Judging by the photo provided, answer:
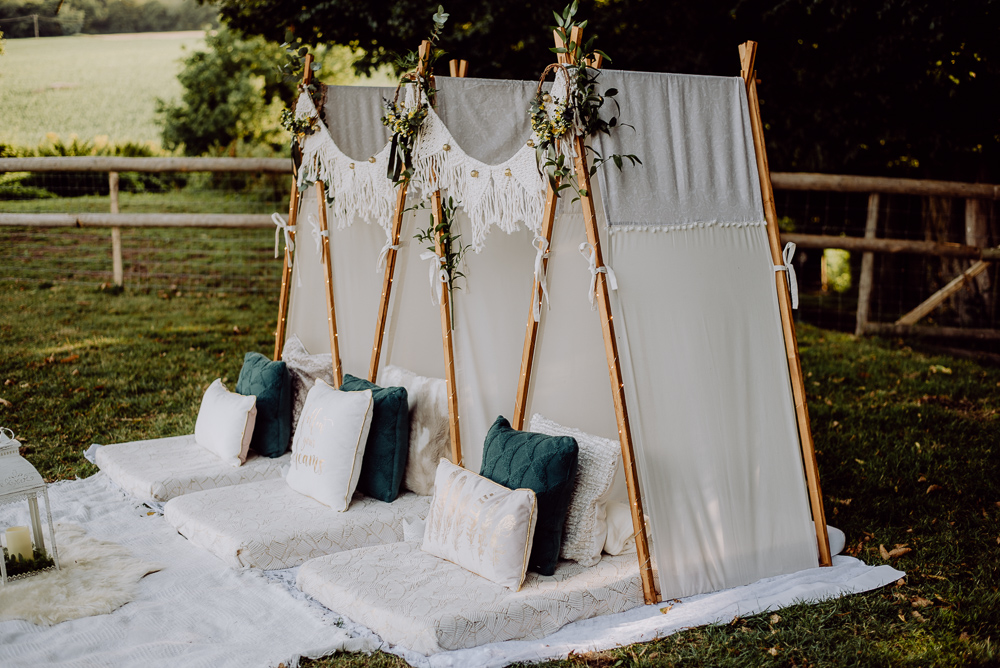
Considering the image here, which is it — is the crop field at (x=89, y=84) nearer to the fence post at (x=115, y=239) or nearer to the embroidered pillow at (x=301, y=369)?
the fence post at (x=115, y=239)

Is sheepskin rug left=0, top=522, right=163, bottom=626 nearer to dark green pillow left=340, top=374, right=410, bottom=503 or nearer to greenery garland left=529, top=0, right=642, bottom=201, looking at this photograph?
dark green pillow left=340, top=374, right=410, bottom=503

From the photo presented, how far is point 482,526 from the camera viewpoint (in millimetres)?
2744

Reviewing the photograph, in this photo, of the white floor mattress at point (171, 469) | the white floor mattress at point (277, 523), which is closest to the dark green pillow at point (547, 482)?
the white floor mattress at point (277, 523)

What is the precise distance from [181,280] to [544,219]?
21.7ft

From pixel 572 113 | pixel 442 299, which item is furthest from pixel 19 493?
pixel 572 113

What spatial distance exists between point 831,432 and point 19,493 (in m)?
4.15

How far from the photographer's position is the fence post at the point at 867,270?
6547 millimetres

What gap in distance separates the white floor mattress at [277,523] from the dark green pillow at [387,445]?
0.07 meters

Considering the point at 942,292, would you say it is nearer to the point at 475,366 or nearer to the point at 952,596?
the point at 952,596

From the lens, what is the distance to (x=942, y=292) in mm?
6570

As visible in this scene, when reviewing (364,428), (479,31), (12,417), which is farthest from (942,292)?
(12,417)

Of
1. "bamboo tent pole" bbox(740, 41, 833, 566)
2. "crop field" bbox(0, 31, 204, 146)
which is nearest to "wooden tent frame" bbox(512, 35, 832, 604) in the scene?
"bamboo tent pole" bbox(740, 41, 833, 566)

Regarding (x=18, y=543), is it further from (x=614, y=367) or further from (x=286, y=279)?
(x=614, y=367)

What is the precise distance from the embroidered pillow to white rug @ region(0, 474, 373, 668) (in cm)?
105
